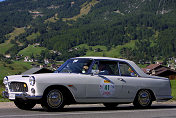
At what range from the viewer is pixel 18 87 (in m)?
10.4

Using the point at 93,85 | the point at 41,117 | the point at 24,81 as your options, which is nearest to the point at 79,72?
the point at 93,85

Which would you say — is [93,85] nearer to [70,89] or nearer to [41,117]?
[70,89]

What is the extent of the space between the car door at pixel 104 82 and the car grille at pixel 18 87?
1.79 m

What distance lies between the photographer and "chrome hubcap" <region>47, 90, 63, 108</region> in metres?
10.2

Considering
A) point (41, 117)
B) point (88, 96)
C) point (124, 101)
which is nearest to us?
point (41, 117)

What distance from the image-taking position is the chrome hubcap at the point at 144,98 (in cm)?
1208

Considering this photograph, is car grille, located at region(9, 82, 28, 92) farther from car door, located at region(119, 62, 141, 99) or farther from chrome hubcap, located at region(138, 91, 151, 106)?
chrome hubcap, located at region(138, 91, 151, 106)

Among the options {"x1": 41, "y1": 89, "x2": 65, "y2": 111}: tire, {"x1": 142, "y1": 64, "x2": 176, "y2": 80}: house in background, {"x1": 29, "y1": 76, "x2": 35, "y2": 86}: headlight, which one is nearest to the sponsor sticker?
{"x1": 41, "y1": 89, "x2": 65, "y2": 111}: tire

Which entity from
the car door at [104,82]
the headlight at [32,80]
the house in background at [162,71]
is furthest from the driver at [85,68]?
the house in background at [162,71]

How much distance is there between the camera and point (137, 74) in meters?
12.4

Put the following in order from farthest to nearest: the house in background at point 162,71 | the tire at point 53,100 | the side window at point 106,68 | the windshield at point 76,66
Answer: the house in background at point 162,71 → the side window at point 106,68 → the windshield at point 76,66 → the tire at point 53,100

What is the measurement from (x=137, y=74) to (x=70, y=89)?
2.78 meters

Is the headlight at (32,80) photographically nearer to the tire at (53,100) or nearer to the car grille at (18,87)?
the car grille at (18,87)

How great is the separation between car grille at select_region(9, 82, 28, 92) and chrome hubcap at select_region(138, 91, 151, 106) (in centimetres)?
380
